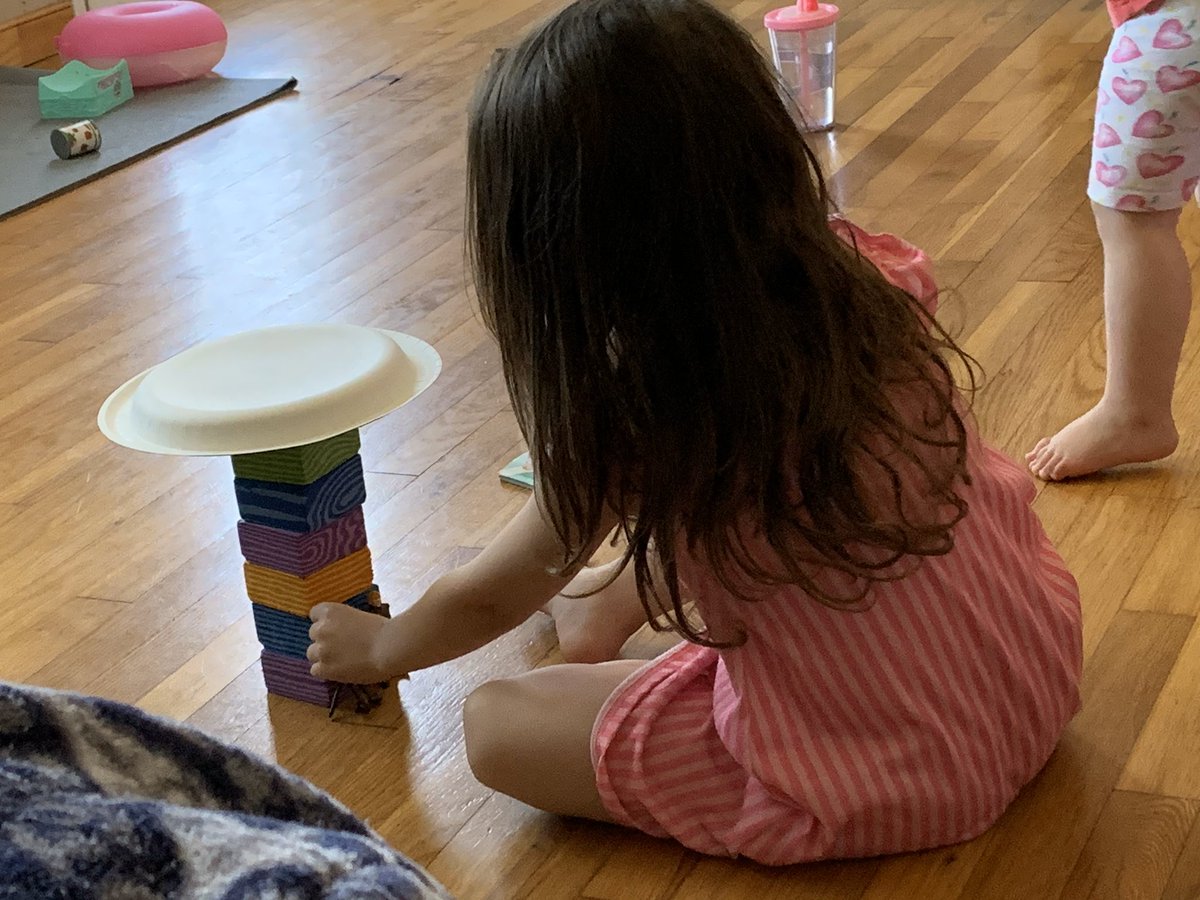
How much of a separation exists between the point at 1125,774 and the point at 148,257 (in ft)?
5.45

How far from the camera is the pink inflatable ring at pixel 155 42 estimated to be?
10.3 feet

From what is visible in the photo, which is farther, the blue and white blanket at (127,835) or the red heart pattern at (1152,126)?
Answer: the red heart pattern at (1152,126)

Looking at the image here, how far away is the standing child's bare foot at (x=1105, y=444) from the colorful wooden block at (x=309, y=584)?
63cm

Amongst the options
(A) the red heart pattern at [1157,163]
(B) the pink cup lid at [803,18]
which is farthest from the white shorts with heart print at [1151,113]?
(B) the pink cup lid at [803,18]

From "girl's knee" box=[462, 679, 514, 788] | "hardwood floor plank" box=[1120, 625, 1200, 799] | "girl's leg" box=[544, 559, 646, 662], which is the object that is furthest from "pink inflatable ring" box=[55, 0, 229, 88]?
"hardwood floor plank" box=[1120, 625, 1200, 799]

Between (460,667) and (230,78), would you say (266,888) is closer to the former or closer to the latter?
(460,667)

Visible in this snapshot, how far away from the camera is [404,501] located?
157 centimetres

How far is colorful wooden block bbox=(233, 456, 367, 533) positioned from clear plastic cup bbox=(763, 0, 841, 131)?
1465mm

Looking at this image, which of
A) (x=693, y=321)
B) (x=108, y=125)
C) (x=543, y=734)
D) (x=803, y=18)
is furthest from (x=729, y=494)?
(x=108, y=125)

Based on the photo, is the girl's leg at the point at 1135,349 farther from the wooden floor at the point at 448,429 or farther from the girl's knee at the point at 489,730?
the girl's knee at the point at 489,730

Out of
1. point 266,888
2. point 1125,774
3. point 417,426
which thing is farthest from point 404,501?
point 266,888

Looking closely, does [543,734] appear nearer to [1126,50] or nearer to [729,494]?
[729,494]

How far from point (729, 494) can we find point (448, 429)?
800 mm

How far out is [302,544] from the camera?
119cm
